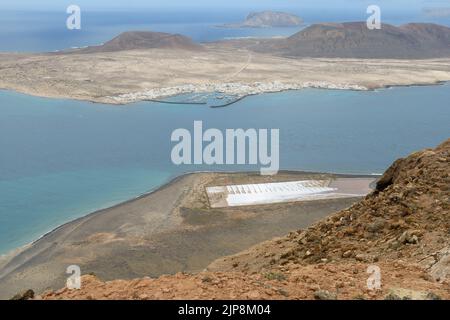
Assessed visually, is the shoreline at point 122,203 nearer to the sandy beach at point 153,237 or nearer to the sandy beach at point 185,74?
the sandy beach at point 153,237

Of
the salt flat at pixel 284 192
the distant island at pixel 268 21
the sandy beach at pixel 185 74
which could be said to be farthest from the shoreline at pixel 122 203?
the distant island at pixel 268 21

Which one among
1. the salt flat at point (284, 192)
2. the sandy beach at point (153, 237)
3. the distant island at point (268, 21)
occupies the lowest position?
the sandy beach at point (153, 237)

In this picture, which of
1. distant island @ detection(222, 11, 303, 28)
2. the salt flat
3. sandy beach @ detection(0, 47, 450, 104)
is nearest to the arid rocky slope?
the salt flat

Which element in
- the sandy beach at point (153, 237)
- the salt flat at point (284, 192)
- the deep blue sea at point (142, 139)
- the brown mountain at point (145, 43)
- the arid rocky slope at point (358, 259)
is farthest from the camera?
the brown mountain at point (145, 43)

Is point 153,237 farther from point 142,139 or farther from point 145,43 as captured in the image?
point 145,43

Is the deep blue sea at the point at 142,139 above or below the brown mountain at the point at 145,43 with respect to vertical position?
below
